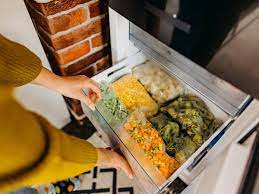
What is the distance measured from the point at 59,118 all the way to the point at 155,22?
0.83 metres

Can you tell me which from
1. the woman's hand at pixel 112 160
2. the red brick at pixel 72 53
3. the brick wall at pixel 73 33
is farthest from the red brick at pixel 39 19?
the woman's hand at pixel 112 160

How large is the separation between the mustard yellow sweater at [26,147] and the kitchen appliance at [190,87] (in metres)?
0.27

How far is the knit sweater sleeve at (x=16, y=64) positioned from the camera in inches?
21.9

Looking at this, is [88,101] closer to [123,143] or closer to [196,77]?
[123,143]

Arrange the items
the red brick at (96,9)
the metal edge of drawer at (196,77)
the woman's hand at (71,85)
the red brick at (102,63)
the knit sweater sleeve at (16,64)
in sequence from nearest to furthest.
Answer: the knit sweater sleeve at (16,64) → the metal edge of drawer at (196,77) → the woman's hand at (71,85) → the red brick at (96,9) → the red brick at (102,63)

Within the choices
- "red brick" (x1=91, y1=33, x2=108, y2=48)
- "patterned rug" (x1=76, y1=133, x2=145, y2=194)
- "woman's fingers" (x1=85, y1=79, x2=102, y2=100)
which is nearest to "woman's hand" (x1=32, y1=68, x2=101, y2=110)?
"woman's fingers" (x1=85, y1=79, x2=102, y2=100)

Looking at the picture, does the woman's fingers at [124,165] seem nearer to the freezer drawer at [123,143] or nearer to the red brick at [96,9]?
the freezer drawer at [123,143]

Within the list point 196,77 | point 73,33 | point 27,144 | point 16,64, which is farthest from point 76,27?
point 27,144

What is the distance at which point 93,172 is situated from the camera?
1.19 m

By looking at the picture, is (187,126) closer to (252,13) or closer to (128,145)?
(128,145)

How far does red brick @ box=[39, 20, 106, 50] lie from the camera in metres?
0.93

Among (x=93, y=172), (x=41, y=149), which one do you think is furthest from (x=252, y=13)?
(x=93, y=172)

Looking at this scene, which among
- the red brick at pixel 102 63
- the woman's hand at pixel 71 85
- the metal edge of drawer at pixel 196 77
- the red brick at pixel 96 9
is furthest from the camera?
the red brick at pixel 102 63

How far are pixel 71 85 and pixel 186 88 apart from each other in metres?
0.42
